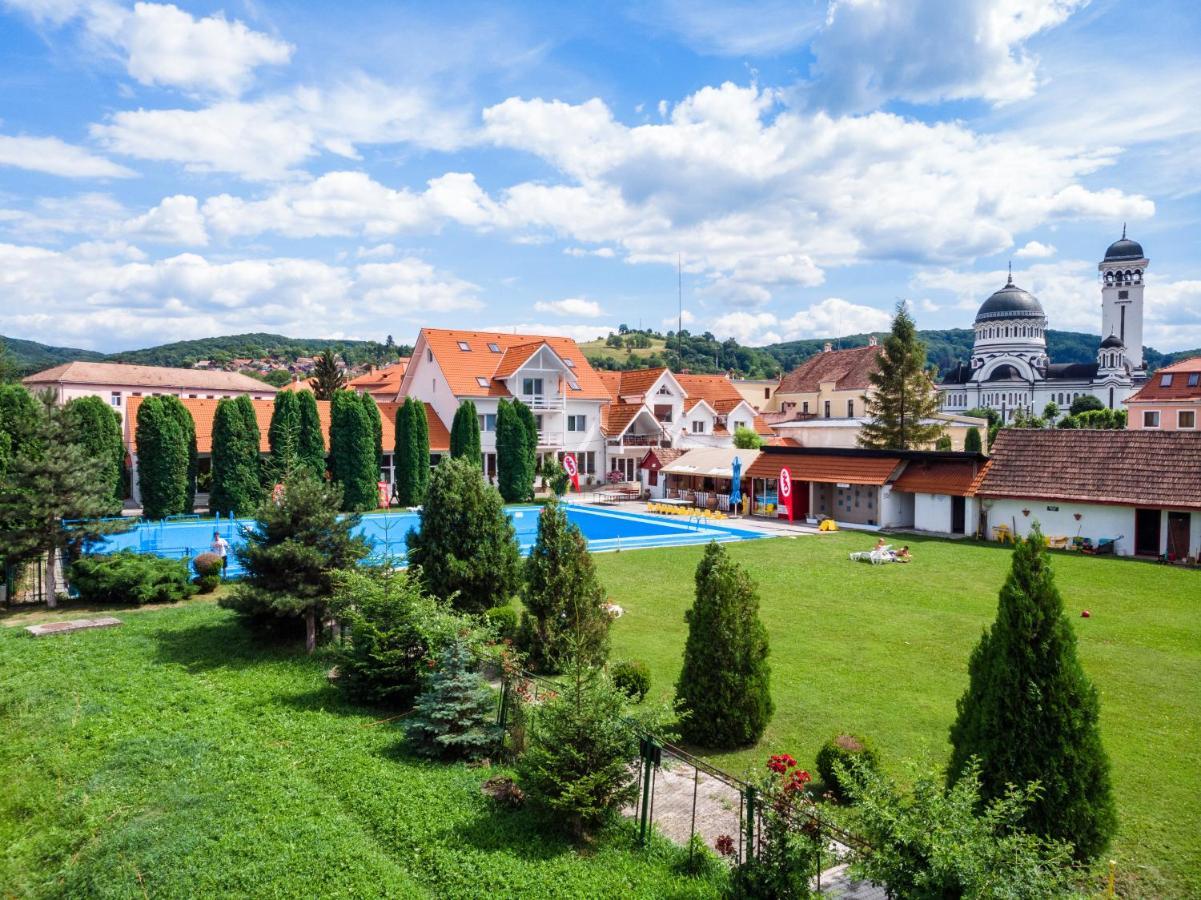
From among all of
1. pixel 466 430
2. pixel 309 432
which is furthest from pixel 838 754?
pixel 466 430

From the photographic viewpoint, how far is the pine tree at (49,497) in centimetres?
1727

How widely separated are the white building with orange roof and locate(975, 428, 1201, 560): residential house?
85.5 feet

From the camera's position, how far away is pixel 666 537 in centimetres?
3189

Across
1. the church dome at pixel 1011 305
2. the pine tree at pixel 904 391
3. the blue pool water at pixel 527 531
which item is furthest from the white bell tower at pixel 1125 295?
the blue pool water at pixel 527 531

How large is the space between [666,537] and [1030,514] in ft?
46.6

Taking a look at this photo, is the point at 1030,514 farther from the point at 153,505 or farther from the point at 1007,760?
the point at 153,505

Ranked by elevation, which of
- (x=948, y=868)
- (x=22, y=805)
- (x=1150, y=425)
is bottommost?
(x=22, y=805)

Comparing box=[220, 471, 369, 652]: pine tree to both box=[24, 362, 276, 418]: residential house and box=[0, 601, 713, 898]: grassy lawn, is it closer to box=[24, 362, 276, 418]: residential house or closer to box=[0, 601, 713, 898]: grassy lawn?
box=[0, 601, 713, 898]: grassy lawn

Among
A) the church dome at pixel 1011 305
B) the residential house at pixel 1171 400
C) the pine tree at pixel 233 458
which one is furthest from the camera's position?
the church dome at pixel 1011 305

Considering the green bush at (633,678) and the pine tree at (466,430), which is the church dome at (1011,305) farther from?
the green bush at (633,678)

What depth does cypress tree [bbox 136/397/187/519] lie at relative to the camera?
111 ft

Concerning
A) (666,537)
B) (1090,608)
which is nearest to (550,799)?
(1090,608)

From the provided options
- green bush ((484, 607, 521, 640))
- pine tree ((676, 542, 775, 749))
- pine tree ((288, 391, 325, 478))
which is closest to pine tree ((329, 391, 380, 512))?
pine tree ((288, 391, 325, 478))

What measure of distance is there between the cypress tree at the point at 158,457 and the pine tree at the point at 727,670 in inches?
1234
